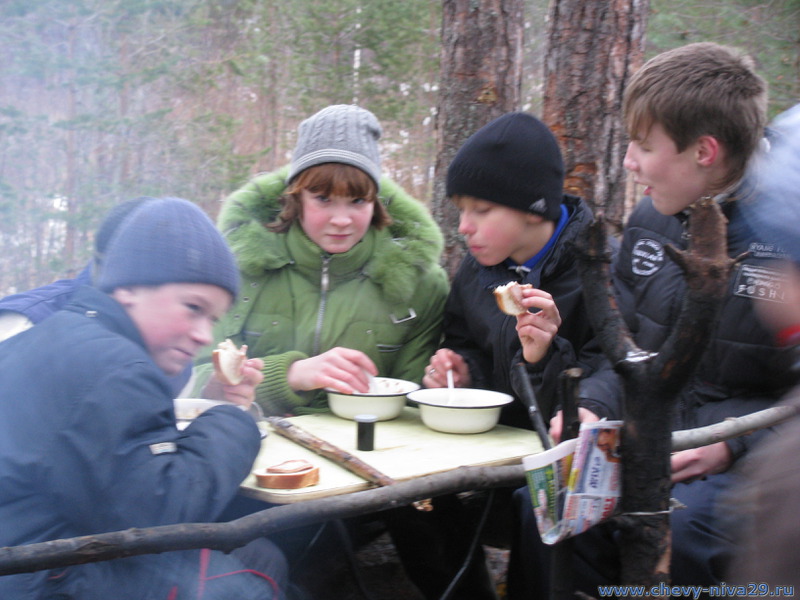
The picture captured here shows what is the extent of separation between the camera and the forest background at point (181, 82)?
332 inches


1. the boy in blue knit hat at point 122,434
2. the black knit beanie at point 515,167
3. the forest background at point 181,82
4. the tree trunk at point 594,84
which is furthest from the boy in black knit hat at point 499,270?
the forest background at point 181,82

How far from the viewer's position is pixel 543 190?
2.64m

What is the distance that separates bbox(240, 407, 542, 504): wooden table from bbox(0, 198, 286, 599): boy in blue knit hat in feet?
0.68

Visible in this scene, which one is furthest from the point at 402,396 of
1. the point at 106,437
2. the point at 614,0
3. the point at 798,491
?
the point at 614,0

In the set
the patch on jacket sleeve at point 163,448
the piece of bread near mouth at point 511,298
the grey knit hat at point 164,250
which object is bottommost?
the patch on jacket sleeve at point 163,448

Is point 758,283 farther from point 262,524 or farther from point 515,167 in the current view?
point 262,524

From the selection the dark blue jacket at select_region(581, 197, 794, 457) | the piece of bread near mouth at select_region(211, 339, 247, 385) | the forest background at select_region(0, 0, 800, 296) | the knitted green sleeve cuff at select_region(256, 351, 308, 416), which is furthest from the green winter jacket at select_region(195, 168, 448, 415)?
the forest background at select_region(0, 0, 800, 296)

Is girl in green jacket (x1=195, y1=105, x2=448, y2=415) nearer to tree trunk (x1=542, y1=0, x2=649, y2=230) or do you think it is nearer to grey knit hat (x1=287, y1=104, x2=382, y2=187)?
grey knit hat (x1=287, y1=104, x2=382, y2=187)

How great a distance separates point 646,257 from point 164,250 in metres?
1.72

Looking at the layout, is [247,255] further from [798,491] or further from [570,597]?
[798,491]

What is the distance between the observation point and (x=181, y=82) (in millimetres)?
9836

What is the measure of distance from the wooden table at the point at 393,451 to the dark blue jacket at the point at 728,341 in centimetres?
34

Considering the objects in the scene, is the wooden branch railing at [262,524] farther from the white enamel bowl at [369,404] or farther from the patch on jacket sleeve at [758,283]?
the white enamel bowl at [369,404]

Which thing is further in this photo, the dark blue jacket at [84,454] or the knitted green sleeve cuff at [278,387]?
the knitted green sleeve cuff at [278,387]
